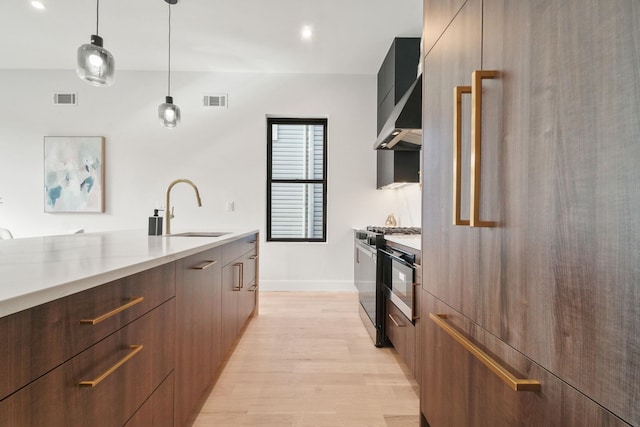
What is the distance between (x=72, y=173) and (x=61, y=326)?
14.7ft

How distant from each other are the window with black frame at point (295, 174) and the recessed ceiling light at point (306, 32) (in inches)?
46.6

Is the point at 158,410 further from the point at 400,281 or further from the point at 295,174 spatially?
the point at 295,174

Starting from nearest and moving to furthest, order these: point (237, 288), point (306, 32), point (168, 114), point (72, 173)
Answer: point (237, 288) → point (168, 114) → point (306, 32) → point (72, 173)

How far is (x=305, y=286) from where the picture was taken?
4.17 meters

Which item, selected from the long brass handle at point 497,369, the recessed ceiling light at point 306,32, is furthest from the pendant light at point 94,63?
the long brass handle at point 497,369

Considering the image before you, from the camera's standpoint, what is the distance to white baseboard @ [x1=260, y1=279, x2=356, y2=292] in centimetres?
416

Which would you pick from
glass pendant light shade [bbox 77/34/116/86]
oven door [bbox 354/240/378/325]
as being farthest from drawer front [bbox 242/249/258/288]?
glass pendant light shade [bbox 77/34/116/86]

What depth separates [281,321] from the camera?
117 inches

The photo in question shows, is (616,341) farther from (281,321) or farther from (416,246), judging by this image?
(281,321)

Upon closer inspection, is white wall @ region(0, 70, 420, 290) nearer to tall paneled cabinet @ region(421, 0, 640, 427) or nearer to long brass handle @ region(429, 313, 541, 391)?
tall paneled cabinet @ region(421, 0, 640, 427)

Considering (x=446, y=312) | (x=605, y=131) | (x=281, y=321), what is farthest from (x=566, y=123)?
(x=281, y=321)

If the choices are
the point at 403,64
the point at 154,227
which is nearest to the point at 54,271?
the point at 154,227

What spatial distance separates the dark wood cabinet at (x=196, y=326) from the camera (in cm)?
125

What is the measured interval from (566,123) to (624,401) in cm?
44
